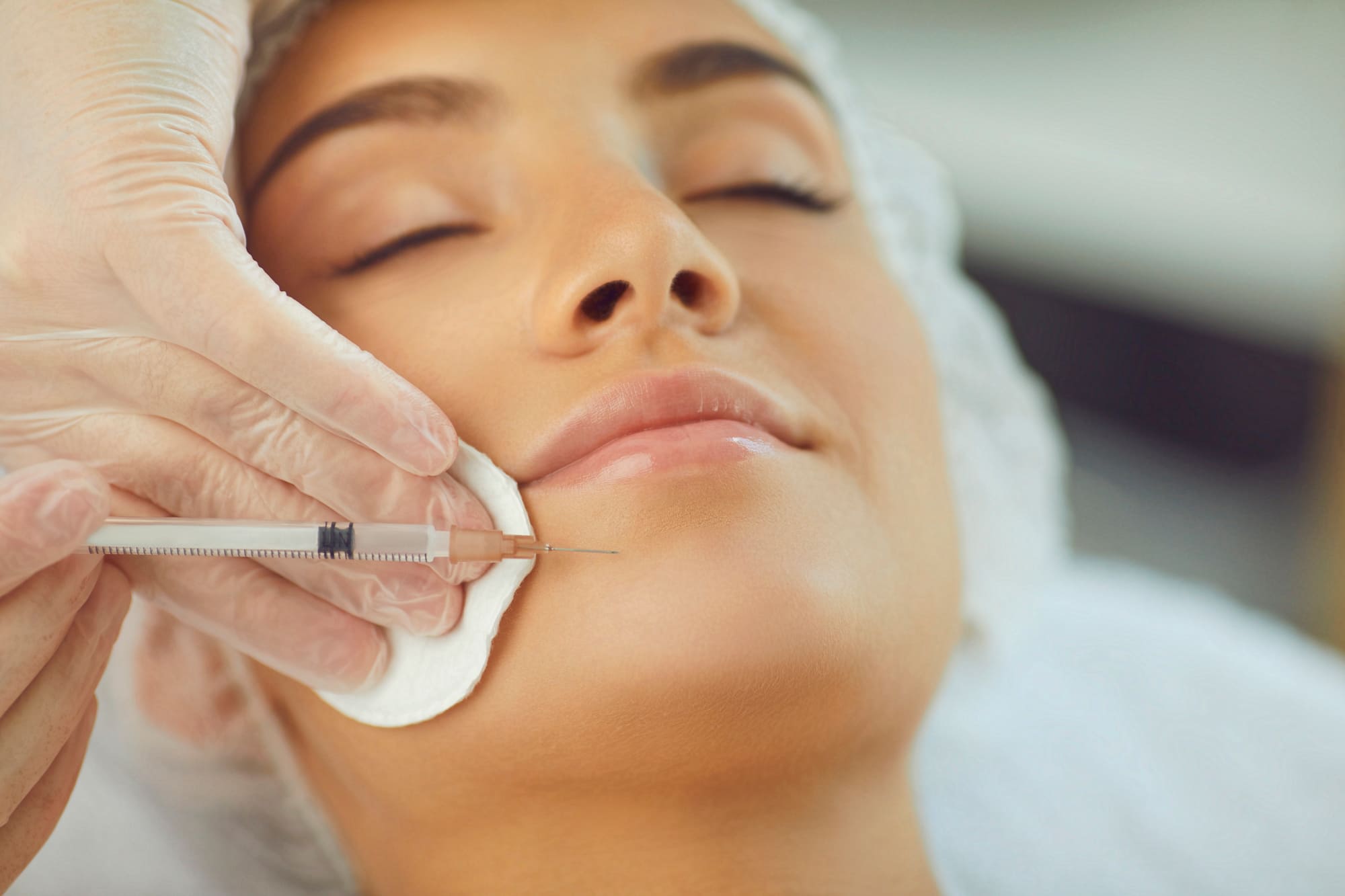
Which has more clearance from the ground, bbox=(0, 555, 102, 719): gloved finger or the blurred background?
bbox=(0, 555, 102, 719): gloved finger

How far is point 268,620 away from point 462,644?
0.18 meters

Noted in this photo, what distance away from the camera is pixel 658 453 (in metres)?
0.81

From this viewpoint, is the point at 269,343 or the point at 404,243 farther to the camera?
the point at 404,243

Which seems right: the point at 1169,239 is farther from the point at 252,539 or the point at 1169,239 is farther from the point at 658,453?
the point at 252,539

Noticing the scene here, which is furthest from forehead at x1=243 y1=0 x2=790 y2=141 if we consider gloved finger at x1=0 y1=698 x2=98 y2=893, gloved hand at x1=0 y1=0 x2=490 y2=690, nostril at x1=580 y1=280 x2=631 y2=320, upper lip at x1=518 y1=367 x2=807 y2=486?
gloved finger at x1=0 y1=698 x2=98 y2=893

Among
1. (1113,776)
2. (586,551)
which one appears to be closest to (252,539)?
(586,551)

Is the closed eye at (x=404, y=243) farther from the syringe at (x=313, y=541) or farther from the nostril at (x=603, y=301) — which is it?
the syringe at (x=313, y=541)

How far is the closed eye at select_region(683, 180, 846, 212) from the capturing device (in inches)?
41.9

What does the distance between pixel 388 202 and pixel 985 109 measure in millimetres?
2556

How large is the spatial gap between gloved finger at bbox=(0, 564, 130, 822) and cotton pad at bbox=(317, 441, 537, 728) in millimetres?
231

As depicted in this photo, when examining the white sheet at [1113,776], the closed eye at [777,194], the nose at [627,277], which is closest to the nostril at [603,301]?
the nose at [627,277]

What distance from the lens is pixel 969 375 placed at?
1582 mm

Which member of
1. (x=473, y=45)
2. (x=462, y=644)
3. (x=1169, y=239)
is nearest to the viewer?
(x=462, y=644)

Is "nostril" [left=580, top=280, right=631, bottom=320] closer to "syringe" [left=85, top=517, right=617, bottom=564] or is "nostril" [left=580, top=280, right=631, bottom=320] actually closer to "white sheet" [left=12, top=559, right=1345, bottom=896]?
"syringe" [left=85, top=517, right=617, bottom=564]
